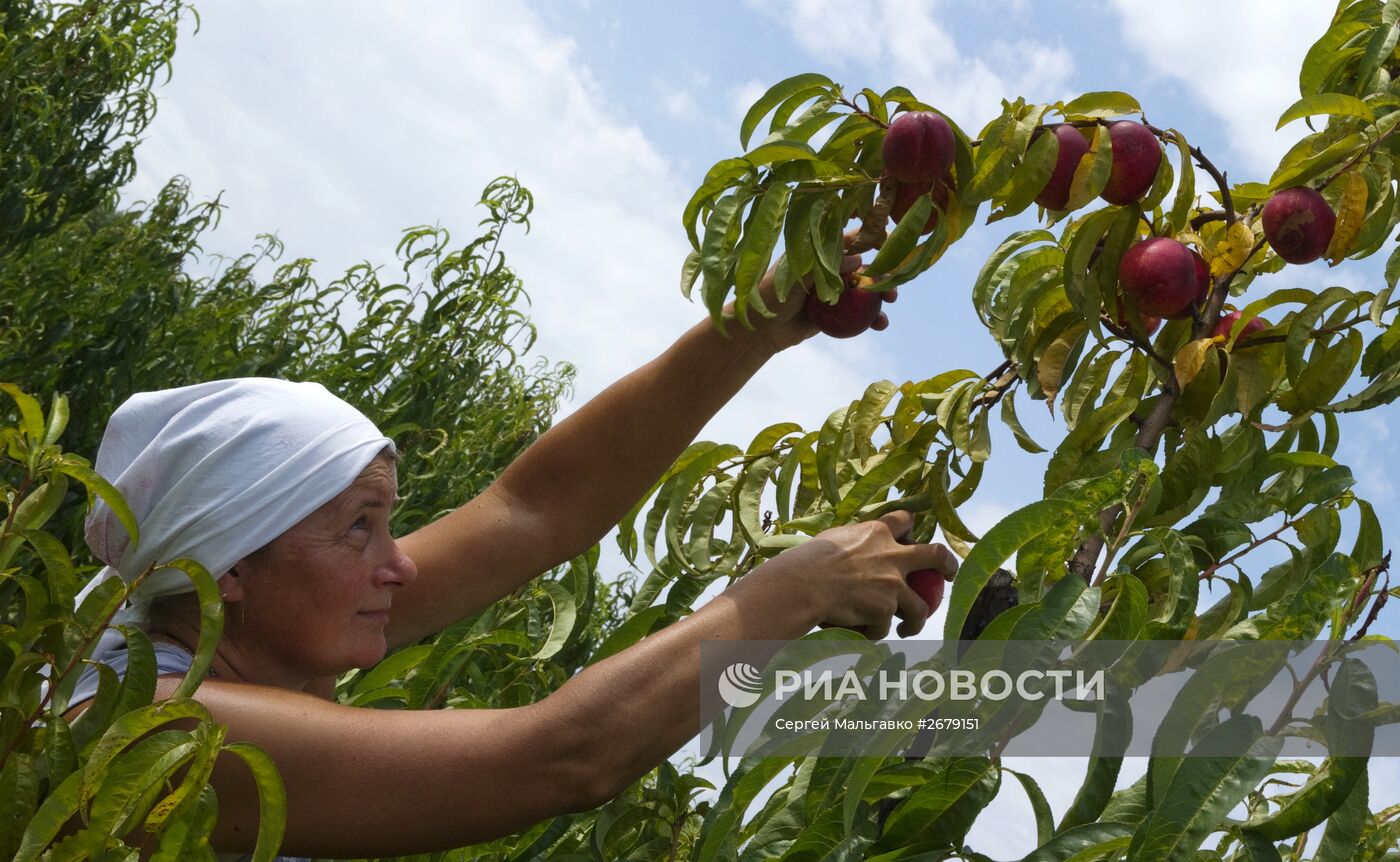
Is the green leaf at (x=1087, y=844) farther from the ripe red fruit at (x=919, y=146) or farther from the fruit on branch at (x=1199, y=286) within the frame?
the ripe red fruit at (x=919, y=146)

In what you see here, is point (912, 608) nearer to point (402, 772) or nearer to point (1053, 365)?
point (1053, 365)

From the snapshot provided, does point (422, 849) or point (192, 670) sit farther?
point (422, 849)

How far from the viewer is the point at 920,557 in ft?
3.93

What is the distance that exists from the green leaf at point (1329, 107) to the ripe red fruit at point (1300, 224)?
76mm

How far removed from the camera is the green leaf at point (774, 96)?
1.21 metres

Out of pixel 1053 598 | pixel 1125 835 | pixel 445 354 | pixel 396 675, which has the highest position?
pixel 445 354

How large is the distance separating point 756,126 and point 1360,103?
0.53 metres

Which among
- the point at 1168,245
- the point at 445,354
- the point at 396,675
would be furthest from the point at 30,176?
the point at 1168,245

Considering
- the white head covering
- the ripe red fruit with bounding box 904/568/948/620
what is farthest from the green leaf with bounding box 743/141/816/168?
the white head covering

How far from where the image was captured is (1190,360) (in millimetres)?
1134

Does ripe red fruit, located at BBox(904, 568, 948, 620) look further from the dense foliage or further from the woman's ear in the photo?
the woman's ear

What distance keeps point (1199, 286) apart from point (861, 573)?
417 millimetres

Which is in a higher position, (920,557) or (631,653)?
(920,557)

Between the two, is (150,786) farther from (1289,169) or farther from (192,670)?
(1289,169)
